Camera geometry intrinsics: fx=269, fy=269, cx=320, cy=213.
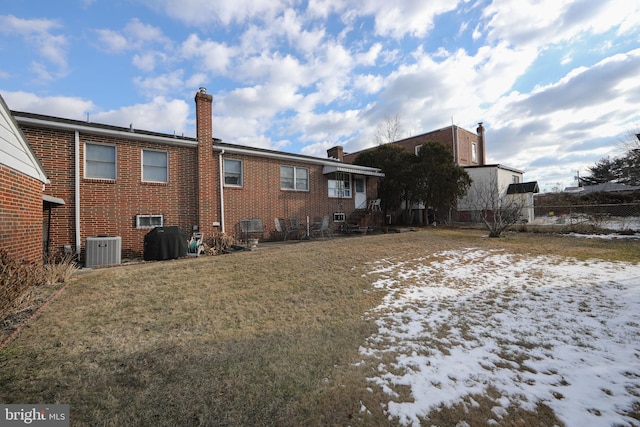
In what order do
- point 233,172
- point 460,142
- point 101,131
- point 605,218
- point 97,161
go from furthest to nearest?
point 460,142 → point 605,218 → point 233,172 → point 97,161 → point 101,131

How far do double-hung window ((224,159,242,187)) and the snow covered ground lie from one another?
8342 millimetres

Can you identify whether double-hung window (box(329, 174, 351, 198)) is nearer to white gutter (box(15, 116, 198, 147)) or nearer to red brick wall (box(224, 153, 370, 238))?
red brick wall (box(224, 153, 370, 238))

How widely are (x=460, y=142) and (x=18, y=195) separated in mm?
28103

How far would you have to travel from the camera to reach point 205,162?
10664 millimetres

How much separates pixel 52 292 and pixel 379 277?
6.20 metres

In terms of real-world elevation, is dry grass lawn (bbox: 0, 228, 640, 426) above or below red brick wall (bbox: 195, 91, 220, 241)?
below

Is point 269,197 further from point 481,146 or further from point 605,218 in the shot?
point 481,146

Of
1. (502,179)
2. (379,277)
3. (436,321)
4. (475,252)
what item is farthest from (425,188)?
(436,321)

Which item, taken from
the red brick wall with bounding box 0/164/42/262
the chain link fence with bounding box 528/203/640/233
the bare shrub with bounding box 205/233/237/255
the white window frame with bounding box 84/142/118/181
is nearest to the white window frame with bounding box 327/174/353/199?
the bare shrub with bounding box 205/233/237/255

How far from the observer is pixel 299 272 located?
6.30 meters

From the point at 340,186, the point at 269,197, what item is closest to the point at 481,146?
the point at 340,186

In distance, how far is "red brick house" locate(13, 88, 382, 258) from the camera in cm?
840

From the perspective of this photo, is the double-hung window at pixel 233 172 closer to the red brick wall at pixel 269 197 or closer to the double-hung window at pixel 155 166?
the red brick wall at pixel 269 197

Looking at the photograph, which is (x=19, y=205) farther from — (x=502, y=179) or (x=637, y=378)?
(x=502, y=179)
